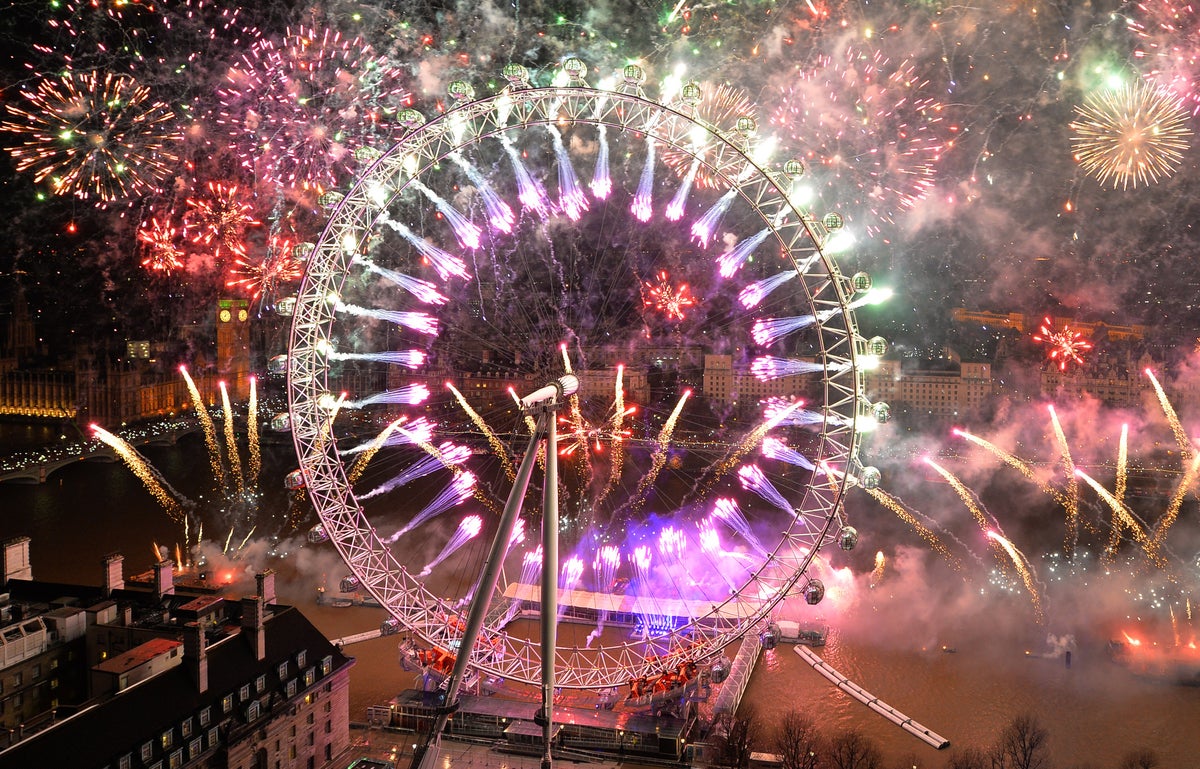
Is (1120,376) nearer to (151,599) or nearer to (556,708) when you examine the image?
(556,708)

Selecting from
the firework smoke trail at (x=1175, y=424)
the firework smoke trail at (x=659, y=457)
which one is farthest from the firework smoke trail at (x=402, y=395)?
the firework smoke trail at (x=1175, y=424)

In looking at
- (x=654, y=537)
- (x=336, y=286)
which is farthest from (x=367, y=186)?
(x=654, y=537)

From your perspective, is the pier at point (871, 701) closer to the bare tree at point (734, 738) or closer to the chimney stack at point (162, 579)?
the bare tree at point (734, 738)

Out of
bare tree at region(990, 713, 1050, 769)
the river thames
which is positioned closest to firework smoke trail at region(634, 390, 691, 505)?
the river thames

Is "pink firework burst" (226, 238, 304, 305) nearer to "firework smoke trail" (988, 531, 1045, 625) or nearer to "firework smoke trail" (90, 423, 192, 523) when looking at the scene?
"firework smoke trail" (90, 423, 192, 523)

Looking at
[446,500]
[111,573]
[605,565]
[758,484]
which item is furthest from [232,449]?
[111,573]

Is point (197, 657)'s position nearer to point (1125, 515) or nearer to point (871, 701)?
point (871, 701)
